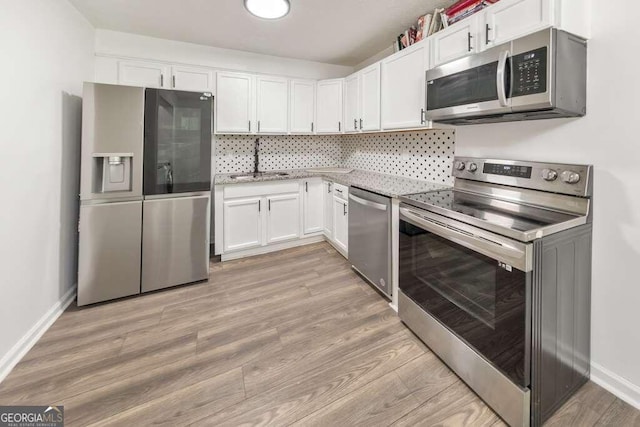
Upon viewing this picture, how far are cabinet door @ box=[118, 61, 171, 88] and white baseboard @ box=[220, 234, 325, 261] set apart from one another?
196cm

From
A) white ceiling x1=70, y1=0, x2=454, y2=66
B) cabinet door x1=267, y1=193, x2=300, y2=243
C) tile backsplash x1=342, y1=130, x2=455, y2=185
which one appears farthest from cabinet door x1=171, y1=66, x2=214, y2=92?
tile backsplash x1=342, y1=130, x2=455, y2=185

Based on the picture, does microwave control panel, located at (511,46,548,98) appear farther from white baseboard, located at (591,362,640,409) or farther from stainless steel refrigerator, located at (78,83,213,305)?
stainless steel refrigerator, located at (78,83,213,305)

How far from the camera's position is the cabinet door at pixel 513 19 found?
4.74 ft

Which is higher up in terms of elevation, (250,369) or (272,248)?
(272,248)

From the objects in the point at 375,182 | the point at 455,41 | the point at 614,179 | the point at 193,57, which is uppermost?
the point at 193,57

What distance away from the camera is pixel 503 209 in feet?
5.25

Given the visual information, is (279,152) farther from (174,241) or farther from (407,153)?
(174,241)

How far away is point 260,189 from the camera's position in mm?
3234

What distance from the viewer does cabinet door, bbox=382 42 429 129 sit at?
2248 mm

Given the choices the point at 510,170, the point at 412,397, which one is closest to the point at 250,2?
the point at 510,170

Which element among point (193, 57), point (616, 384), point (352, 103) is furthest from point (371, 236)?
point (193, 57)

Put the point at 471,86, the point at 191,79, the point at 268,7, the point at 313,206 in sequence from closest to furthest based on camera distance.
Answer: the point at 471,86, the point at 268,7, the point at 191,79, the point at 313,206

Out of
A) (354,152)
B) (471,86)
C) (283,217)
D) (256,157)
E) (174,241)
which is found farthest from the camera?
(354,152)

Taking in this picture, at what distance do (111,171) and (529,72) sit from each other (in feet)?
9.39
